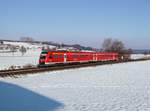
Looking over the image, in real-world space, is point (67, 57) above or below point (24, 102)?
above

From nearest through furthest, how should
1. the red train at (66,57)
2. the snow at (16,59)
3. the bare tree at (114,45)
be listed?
the red train at (66,57), the snow at (16,59), the bare tree at (114,45)

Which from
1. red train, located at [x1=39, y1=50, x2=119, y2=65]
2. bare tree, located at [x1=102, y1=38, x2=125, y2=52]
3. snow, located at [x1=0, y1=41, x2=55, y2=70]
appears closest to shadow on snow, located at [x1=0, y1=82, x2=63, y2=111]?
red train, located at [x1=39, y1=50, x2=119, y2=65]

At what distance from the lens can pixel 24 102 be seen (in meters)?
11.9

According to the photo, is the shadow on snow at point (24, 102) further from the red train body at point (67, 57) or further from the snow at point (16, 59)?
the snow at point (16, 59)

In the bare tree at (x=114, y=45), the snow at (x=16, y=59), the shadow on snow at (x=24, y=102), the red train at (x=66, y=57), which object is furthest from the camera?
the bare tree at (x=114, y=45)

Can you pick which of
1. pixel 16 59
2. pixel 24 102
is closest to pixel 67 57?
pixel 24 102

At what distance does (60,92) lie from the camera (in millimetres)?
14711

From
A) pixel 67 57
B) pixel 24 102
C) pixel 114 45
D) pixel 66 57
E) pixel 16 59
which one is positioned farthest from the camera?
pixel 114 45

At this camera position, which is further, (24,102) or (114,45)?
(114,45)

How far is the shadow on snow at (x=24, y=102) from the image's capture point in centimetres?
1078

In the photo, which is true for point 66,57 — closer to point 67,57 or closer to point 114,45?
point 67,57

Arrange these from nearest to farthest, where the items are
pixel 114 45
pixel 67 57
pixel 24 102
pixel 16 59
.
Answer: pixel 24 102 < pixel 67 57 < pixel 16 59 < pixel 114 45

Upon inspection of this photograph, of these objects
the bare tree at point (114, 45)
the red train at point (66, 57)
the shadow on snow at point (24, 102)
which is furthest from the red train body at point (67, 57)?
the bare tree at point (114, 45)

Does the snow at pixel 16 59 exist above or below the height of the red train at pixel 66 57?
below
